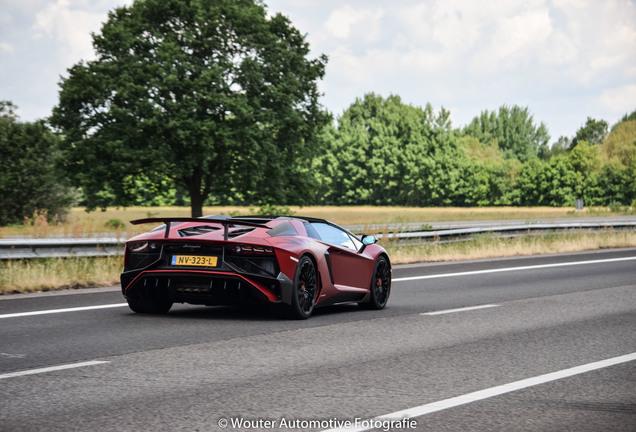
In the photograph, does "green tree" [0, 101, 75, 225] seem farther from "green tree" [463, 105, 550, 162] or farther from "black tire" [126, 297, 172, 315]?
"green tree" [463, 105, 550, 162]

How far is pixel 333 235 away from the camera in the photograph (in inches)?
439

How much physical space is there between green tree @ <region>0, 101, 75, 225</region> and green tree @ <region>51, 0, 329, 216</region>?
2300 mm

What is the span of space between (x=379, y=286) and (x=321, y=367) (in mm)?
4840

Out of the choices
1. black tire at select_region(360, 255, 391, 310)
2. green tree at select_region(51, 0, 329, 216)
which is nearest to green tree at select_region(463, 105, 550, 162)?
green tree at select_region(51, 0, 329, 216)

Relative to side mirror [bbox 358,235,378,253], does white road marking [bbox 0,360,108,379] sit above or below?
below

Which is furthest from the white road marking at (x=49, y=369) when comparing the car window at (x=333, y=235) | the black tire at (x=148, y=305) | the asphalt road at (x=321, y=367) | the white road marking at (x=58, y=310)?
the car window at (x=333, y=235)

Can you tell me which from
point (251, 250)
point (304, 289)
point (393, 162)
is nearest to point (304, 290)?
point (304, 289)

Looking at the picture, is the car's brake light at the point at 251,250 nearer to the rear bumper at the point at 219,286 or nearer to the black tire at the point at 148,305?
the rear bumper at the point at 219,286

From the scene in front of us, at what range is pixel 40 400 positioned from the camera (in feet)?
18.3

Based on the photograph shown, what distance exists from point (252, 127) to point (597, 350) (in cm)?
3243

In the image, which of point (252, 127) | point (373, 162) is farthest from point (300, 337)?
point (373, 162)

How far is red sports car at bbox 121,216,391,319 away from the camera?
9.52m

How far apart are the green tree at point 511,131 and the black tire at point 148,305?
133 meters

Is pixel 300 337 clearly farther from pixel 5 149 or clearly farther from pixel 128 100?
pixel 5 149
